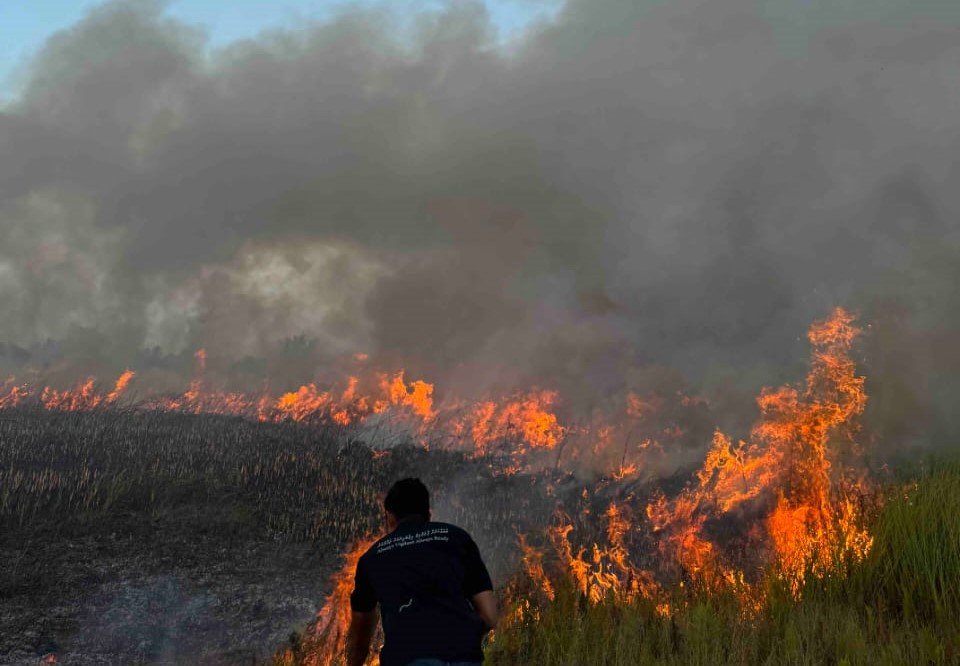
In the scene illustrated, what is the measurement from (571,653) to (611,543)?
2080cm

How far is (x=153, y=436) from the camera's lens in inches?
2830

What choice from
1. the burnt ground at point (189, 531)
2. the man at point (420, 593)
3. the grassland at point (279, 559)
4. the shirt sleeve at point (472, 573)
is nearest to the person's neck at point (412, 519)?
the man at point (420, 593)

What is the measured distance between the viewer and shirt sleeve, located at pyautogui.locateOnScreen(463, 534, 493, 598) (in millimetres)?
4867

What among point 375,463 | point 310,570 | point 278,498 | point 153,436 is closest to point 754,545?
point 310,570

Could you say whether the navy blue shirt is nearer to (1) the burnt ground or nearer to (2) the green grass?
(2) the green grass

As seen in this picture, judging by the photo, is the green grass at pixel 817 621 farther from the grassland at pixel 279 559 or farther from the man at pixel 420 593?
the man at pixel 420 593

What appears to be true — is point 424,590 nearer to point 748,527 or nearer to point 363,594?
point 363,594

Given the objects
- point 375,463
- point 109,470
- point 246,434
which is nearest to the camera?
point 109,470

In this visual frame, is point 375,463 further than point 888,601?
Yes

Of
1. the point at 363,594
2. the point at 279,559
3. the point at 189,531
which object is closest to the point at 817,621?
the point at 363,594

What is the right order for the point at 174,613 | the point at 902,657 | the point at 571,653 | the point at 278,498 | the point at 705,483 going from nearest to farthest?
the point at 902,657, the point at 571,653, the point at 174,613, the point at 705,483, the point at 278,498

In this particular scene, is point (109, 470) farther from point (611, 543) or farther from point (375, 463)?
point (611, 543)

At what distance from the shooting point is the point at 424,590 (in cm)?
464

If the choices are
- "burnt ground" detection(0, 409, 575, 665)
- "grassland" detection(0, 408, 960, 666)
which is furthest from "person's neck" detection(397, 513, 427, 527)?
"burnt ground" detection(0, 409, 575, 665)
